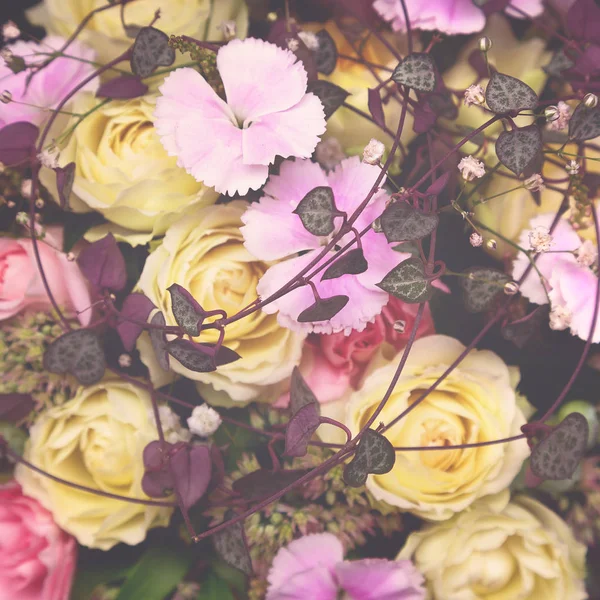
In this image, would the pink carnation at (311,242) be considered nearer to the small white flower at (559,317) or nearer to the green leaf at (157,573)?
the small white flower at (559,317)

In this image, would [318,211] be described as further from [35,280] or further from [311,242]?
[35,280]

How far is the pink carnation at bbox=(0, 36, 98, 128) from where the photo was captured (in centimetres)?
58

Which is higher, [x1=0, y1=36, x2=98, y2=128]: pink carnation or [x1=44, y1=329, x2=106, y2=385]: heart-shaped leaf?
[x1=0, y1=36, x2=98, y2=128]: pink carnation

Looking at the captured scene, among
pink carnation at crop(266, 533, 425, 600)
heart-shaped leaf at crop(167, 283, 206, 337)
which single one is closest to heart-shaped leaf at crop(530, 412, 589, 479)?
pink carnation at crop(266, 533, 425, 600)

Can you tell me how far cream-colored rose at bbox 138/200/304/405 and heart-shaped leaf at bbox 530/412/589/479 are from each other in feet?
0.67

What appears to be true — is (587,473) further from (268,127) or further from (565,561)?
(268,127)

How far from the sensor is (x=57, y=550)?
578 mm

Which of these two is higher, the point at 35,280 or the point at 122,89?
the point at 122,89

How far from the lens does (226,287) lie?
21.1 inches

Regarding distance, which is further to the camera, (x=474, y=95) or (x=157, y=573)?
(x=157, y=573)

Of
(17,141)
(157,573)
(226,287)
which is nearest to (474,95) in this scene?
(226,287)

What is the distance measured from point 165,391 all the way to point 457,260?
29cm

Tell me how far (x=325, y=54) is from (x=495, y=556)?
47 cm

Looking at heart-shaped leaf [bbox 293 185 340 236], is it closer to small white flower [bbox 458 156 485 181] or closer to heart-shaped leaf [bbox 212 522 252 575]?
small white flower [bbox 458 156 485 181]
